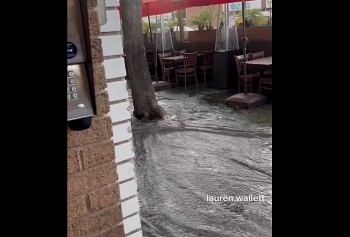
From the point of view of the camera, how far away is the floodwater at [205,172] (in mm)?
3268

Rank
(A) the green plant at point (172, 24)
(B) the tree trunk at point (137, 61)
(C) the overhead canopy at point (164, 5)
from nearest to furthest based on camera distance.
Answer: (B) the tree trunk at point (137, 61), (C) the overhead canopy at point (164, 5), (A) the green plant at point (172, 24)

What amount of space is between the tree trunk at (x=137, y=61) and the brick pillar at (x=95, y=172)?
574 cm

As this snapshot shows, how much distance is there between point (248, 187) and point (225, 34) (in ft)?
20.5

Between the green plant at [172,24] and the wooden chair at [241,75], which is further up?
the green plant at [172,24]

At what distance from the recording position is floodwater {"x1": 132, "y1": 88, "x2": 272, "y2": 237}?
327 cm

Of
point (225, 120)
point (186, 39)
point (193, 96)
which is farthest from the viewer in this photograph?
point (186, 39)

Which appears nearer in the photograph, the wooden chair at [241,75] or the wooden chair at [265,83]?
the wooden chair at [265,83]

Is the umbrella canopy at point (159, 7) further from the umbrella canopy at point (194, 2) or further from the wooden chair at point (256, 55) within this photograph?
the wooden chair at point (256, 55)

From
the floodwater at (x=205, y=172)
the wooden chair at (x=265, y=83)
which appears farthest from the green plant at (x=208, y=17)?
the floodwater at (x=205, y=172)

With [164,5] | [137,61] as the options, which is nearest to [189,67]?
[164,5]

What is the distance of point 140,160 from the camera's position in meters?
5.00
